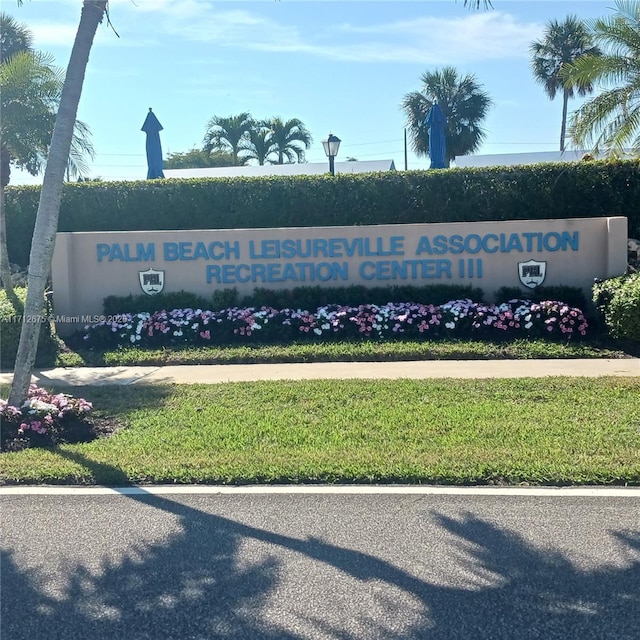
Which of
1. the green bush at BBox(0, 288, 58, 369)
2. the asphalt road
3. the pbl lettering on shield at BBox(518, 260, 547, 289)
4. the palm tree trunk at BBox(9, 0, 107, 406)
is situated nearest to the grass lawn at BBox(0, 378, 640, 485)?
the asphalt road

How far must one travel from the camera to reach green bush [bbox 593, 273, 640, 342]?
10.2 meters

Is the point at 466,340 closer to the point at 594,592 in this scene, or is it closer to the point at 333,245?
the point at 333,245

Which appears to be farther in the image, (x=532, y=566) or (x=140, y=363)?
(x=140, y=363)

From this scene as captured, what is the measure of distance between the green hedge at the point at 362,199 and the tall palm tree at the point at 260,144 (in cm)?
3339

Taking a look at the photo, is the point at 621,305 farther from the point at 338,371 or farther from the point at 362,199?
the point at 362,199

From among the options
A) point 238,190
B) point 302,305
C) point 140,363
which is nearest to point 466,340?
point 302,305

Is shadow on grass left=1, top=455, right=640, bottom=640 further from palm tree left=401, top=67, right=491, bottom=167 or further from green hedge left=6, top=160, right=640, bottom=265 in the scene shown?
palm tree left=401, top=67, right=491, bottom=167

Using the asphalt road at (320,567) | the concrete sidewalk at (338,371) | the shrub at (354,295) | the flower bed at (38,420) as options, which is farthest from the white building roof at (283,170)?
the asphalt road at (320,567)

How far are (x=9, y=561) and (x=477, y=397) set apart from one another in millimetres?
5213

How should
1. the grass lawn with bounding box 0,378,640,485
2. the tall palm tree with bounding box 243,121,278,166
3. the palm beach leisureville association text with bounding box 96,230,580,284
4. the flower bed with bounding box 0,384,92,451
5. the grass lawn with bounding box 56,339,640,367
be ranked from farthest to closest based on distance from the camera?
the tall palm tree with bounding box 243,121,278,166, the palm beach leisureville association text with bounding box 96,230,580,284, the grass lawn with bounding box 56,339,640,367, the flower bed with bounding box 0,384,92,451, the grass lawn with bounding box 0,378,640,485

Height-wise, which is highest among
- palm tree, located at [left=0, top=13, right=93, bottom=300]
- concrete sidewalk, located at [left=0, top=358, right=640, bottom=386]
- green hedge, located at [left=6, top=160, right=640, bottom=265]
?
palm tree, located at [left=0, top=13, right=93, bottom=300]

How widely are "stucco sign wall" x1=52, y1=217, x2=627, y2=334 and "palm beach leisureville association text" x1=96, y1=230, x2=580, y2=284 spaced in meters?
0.02

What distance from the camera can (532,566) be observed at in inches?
161

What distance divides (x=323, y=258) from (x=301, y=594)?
31.0ft
